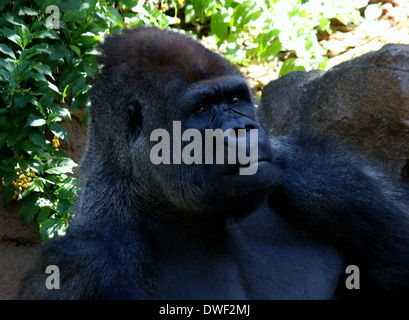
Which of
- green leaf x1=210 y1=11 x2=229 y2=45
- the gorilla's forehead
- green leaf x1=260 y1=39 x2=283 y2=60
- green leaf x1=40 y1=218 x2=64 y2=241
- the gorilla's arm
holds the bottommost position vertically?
green leaf x1=40 y1=218 x2=64 y2=241

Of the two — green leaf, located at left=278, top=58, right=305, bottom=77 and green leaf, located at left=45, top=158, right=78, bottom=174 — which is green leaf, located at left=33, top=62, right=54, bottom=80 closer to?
green leaf, located at left=45, top=158, right=78, bottom=174

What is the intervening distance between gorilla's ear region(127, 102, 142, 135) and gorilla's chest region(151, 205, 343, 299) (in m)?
0.72

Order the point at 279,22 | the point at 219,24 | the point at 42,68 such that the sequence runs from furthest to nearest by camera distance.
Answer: the point at 219,24, the point at 279,22, the point at 42,68

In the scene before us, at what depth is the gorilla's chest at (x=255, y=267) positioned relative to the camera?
3.24 m

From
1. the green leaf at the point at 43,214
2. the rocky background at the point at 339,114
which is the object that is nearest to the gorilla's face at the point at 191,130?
the rocky background at the point at 339,114

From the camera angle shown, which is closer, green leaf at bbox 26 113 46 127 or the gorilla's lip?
the gorilla's lip

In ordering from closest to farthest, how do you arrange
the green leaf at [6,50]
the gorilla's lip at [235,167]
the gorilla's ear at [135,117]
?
the gorilla's lip at [235,167]
the gorilla's ear at [135,117]
the green leaf at [6,50]

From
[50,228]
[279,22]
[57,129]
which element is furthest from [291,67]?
[50,228]

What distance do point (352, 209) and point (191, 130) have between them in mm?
1060

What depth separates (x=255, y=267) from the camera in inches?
132

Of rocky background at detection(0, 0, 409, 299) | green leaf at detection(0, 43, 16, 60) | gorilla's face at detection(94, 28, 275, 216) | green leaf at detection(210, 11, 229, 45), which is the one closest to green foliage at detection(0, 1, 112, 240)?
green leaf at detection(0, 43, 16, 60)

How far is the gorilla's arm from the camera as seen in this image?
3377 millimetres

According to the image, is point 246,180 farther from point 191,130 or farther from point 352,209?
point 352,209

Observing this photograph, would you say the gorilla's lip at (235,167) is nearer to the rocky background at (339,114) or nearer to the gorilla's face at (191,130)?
the gorilla's face at (191,130)
